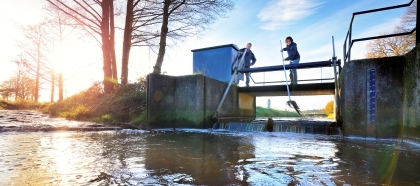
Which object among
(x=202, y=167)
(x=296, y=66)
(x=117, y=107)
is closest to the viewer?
(x=202, y=167)

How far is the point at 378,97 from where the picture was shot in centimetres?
574

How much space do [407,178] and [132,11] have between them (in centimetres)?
1228

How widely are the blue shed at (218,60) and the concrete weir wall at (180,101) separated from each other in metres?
2.86

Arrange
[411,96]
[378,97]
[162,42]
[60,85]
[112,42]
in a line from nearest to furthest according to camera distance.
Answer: [411,96] → [378,97] → [162,42] → [112,42] → [60,85]

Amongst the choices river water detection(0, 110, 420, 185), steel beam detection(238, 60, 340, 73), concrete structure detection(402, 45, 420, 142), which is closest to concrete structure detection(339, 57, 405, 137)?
concrete structure detection(402, 45, 420, 142)

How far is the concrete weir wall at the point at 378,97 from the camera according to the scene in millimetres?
5320

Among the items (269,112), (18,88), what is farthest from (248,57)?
(18,88)

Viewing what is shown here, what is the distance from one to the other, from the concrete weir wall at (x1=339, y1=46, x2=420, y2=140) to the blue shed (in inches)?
230

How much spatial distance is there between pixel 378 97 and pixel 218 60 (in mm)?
7157

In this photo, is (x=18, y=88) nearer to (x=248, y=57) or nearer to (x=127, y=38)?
(x=127, y=38)

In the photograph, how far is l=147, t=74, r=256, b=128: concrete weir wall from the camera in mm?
7969

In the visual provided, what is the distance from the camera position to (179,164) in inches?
110

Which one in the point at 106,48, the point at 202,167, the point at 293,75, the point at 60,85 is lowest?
the point at 202,167

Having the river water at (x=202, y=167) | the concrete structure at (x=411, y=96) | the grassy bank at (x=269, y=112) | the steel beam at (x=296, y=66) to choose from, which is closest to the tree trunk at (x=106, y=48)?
the steel beam at (x=296, y=66)
